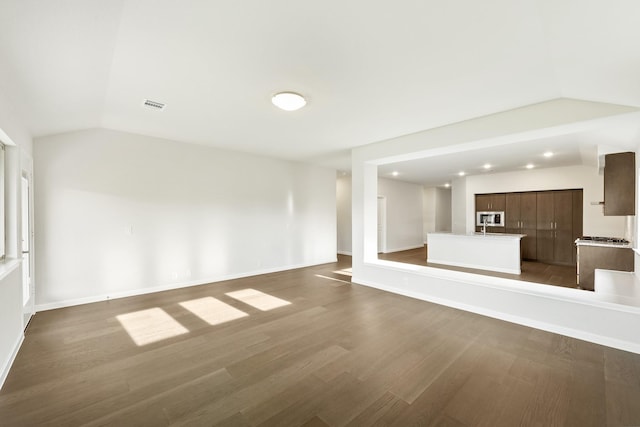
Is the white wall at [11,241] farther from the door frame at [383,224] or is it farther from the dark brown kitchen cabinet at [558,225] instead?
the dark brown kitchen cabinet at [558,225]

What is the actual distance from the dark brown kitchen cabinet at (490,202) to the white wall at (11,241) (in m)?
10.1

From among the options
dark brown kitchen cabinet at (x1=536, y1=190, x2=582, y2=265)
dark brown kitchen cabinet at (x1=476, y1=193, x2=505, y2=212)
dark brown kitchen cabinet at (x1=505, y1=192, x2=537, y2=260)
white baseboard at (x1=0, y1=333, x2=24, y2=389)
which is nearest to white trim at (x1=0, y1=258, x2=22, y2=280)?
white baseboard at (x1=0, y1=333, x2=24, y2=389)

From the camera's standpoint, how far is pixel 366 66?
2418mm

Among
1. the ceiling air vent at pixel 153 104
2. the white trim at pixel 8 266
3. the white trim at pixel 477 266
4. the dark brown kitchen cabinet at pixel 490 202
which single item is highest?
the ceiling air vent at pixel 153 104

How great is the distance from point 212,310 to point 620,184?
6.02 meters

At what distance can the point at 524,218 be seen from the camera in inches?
315

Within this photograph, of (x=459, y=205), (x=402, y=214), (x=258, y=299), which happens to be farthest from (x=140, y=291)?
(x=459, y=205)

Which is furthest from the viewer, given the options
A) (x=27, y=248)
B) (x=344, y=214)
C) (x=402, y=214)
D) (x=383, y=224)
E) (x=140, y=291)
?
(x=402, y=214)

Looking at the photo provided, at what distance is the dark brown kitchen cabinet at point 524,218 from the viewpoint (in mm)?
7836

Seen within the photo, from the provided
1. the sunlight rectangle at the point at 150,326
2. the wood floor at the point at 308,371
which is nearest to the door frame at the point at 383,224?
the wood floor at the point at 308,371

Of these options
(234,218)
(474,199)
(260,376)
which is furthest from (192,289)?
(474,199)

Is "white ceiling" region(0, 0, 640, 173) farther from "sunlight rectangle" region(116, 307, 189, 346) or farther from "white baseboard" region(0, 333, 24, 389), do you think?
"sunlight rectangle" region(116, 307, 189, 346)

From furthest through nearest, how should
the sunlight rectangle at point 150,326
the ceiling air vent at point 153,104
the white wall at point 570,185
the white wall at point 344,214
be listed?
the white wall at point 344,214 → the white wall at point 570,185 → the ceiling air vent at point 153,104 → the sunlight rectangle at point 150,326

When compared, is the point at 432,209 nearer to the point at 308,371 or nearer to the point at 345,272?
the point at 345,272
